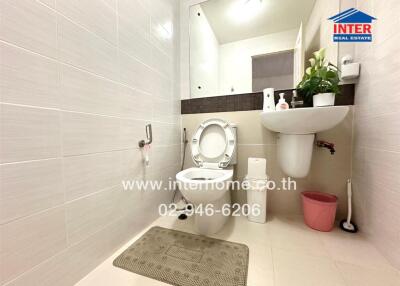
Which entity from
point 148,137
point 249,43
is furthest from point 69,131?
point 249,43

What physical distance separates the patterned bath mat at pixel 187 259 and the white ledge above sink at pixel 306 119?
2.54 feet

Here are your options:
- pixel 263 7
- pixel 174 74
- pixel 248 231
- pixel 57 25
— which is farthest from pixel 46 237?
pixel 263 7

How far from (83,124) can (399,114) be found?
146 cm

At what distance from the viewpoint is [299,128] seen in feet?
3.46

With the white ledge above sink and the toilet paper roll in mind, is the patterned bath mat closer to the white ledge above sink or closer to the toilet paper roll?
the toilet paper roll

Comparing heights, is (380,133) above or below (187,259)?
above

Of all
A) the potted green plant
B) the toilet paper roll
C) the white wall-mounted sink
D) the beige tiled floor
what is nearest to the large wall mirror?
the potted green plant

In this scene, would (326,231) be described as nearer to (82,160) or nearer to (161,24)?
(82,160)

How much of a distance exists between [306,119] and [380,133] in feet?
1.26

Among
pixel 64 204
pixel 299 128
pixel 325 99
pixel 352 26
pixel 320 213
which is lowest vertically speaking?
pixel 320 213

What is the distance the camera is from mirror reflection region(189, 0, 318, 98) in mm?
1426

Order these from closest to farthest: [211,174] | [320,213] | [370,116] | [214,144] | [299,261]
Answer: [299,261] → [370,116] → [320,213] → [211,174] → [214,144]

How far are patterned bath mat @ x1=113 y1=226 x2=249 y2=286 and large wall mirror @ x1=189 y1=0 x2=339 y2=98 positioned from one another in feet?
4.02

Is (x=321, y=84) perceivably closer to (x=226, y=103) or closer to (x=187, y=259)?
(x=226, y=103)
